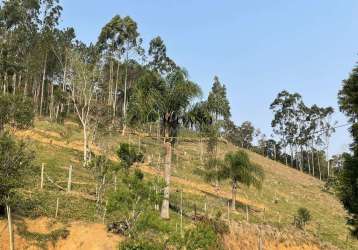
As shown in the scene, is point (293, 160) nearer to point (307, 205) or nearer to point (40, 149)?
point (307, 205)

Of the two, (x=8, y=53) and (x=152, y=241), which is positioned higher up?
(x=8, y=53)

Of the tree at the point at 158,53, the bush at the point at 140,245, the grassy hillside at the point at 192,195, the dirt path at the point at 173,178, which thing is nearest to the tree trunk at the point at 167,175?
the grassy hillside at the point at 192,195

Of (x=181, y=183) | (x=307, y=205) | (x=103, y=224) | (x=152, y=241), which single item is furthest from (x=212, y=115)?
(x=307, y=205)

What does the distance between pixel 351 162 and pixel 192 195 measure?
20779 mm

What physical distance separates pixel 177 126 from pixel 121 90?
49171mm

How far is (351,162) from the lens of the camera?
16812 millimetres

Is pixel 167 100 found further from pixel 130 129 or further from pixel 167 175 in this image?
pixel 130 129

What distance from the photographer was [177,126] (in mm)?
25250

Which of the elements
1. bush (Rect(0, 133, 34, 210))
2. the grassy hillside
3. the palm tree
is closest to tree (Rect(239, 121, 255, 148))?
the grassy hillside

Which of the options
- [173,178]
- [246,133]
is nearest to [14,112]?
[173,178]

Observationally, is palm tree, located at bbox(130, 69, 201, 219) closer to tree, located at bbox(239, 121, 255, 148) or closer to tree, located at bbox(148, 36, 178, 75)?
tree, located at bbox(148, 36, 178, 75)

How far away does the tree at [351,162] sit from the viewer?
1645cm

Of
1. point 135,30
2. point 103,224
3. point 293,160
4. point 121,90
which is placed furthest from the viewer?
point 293,160

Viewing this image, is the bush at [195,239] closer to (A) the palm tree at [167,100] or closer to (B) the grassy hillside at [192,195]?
(B) the grassy hillside at [192,195]
